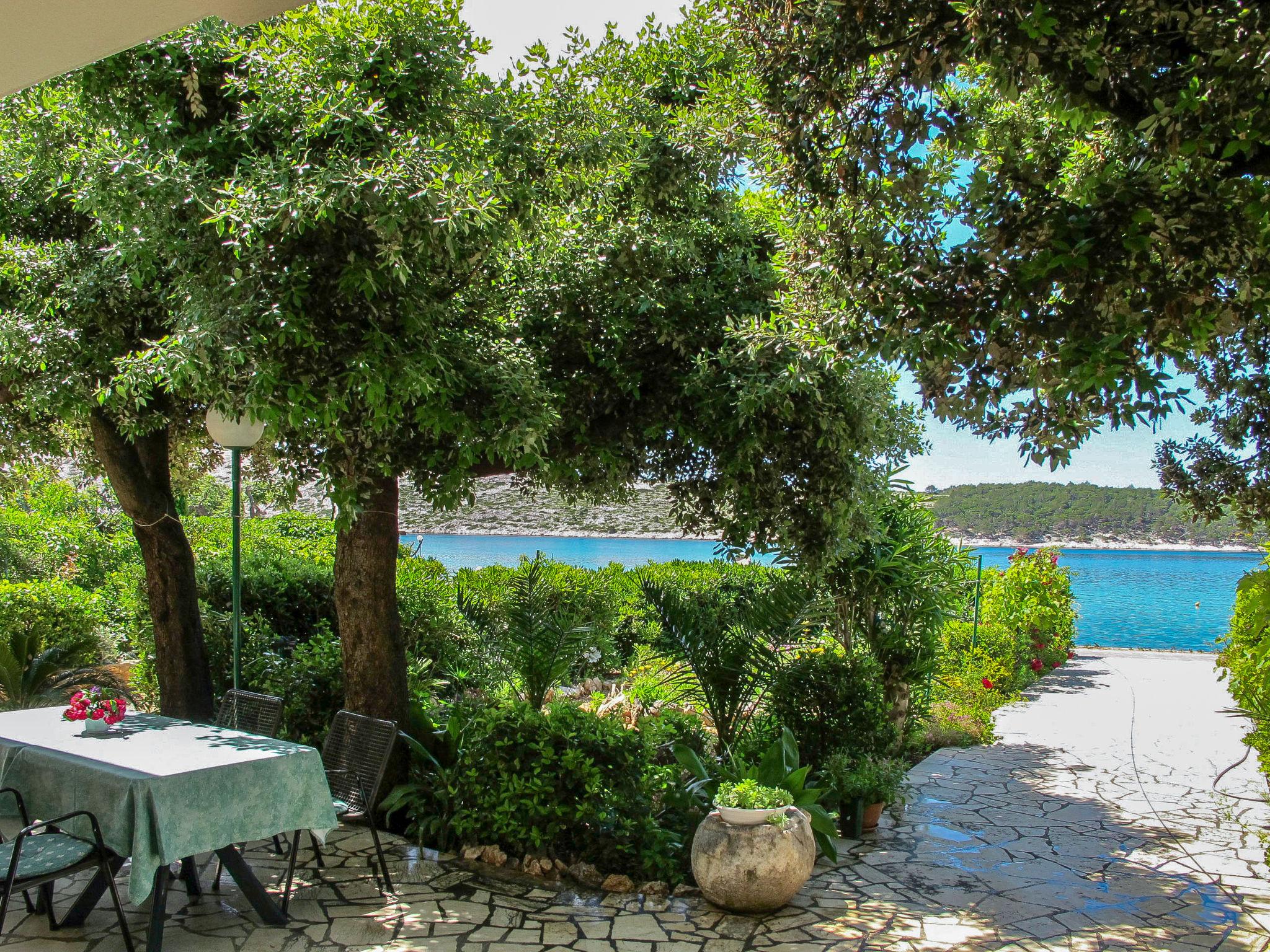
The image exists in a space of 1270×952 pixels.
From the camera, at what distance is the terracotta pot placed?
696 centimetres

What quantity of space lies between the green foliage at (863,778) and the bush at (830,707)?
303 millimetres

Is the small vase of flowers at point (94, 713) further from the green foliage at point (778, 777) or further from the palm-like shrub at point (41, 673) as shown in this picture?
the palm-like shrub at point (41, 673)

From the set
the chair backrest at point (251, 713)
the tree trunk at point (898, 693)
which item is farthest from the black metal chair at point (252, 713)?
the tree trunk at point (898, 693)

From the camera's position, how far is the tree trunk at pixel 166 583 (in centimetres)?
846

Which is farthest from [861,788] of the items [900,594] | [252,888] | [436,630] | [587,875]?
[436,630]

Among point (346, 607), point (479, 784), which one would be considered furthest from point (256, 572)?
point (479, 784)

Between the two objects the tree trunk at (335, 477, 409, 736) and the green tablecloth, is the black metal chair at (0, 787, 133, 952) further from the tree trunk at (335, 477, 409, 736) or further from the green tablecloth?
the tree trunk at (335, 477, 409, 736)

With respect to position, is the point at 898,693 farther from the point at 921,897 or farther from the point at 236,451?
the point at 236,451

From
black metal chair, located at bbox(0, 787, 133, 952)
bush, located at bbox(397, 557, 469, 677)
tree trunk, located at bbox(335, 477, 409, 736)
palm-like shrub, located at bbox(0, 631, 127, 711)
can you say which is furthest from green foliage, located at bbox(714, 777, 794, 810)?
palm-like shrub, located at bbox(0, 631, 127, 711)

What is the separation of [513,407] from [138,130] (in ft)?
8.57

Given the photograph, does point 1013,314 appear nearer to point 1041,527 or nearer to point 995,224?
point 995,224

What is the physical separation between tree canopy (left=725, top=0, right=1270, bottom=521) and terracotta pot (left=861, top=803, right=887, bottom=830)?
135 inches

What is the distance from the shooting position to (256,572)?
10500 mm

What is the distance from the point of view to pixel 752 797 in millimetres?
5430
